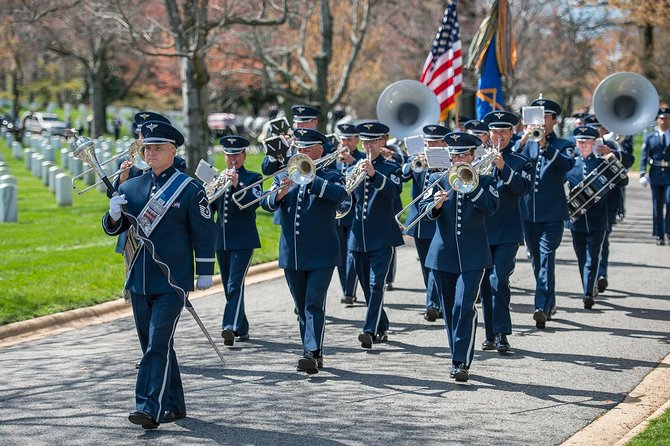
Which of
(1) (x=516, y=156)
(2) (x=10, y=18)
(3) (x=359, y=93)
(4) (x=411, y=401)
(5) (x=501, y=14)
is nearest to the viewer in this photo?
(4) (x=411, y=401)

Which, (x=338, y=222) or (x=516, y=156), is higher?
(x=516, y=156)

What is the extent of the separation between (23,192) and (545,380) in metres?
20.6

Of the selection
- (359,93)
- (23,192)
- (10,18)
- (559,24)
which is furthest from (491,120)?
(359,93)

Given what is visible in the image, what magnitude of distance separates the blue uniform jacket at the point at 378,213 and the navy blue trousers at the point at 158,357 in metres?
3.22

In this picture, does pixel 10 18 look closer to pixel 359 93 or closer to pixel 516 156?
pixel 516 156

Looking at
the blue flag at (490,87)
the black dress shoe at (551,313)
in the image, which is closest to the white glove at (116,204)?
the black dress shoe at (551,313)

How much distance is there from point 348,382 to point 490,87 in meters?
9.12

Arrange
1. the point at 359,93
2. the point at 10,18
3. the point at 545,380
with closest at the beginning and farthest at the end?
1. the point at 545,380
2. the point at 10,18
3. the point at 359,93

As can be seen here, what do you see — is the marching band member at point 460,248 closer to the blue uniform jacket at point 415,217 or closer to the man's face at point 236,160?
the man's face at point 236,160

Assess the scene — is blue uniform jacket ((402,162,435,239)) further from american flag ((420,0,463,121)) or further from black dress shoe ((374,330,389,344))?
american flag ((420,0,463,121))

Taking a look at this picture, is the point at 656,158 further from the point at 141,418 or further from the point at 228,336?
the point at 141,418

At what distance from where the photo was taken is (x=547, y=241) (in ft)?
38.1

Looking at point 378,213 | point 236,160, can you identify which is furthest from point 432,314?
point 236,160

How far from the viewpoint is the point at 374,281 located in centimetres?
1045
